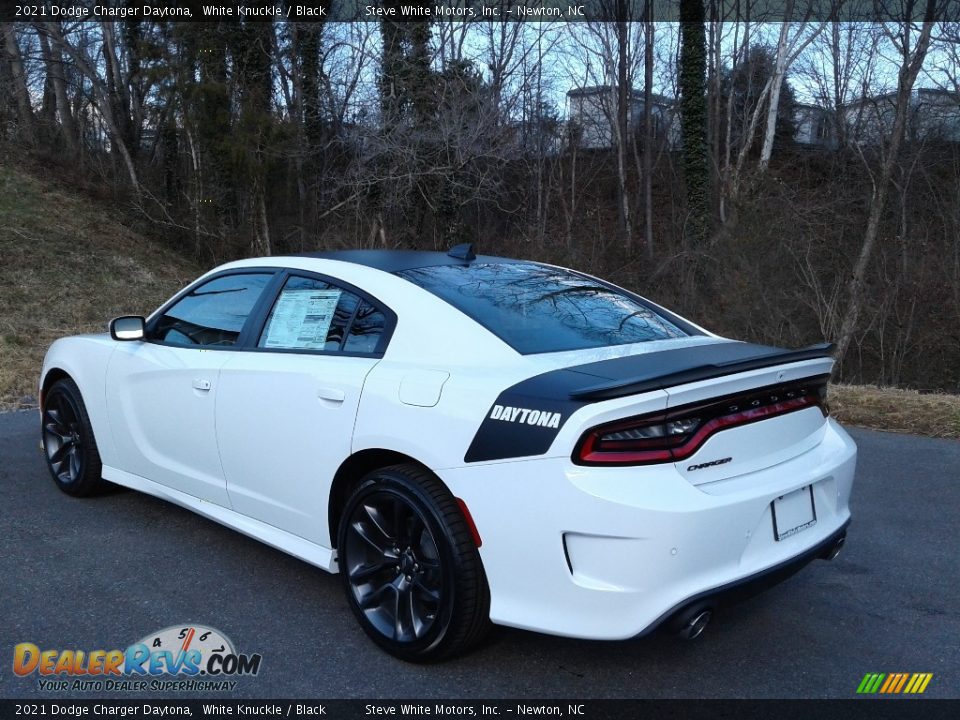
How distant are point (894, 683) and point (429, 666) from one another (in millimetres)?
Result: 1680

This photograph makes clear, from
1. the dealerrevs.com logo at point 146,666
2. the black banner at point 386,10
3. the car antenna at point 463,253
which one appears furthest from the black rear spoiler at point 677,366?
the black banner at point 386,10

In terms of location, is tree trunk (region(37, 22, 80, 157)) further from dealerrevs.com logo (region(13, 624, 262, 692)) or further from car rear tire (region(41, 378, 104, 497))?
dealerrevs.com logo (region(13, 624, 262, 692))

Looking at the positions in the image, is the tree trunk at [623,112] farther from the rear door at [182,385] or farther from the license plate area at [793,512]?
the license plate area at [793,512]

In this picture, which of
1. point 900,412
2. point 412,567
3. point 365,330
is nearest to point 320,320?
point 365,330

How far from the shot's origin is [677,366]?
2.94 metres

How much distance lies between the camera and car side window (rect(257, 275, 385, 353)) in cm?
357

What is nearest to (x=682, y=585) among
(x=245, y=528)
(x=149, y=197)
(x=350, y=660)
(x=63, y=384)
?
(x=350, y=660)

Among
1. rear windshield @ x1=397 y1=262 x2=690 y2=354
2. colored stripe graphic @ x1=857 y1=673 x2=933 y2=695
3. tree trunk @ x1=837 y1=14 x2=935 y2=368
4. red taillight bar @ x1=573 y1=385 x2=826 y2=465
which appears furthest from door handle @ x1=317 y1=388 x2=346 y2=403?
tree trunk @ x1=837 y1=14 x2=935 y2=368

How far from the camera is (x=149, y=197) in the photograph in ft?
78.1

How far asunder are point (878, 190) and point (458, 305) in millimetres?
13837

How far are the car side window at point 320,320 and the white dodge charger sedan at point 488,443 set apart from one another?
1 cm

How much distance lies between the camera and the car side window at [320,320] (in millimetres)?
3570

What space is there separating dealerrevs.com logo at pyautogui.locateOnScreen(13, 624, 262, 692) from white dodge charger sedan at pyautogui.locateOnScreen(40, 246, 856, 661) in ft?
1.70

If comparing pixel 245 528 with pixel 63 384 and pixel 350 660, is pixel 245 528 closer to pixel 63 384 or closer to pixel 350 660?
pixel 350 660
